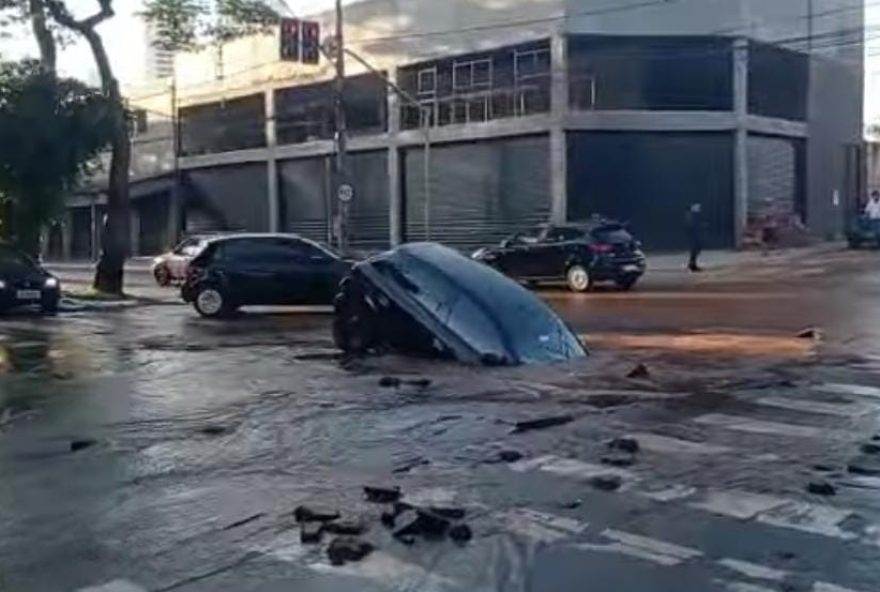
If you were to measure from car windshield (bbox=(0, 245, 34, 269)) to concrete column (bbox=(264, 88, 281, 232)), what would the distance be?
28.5m

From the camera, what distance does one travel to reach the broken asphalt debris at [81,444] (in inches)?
362

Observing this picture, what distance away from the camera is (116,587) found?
222 inches

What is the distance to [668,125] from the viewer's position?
41.9 m

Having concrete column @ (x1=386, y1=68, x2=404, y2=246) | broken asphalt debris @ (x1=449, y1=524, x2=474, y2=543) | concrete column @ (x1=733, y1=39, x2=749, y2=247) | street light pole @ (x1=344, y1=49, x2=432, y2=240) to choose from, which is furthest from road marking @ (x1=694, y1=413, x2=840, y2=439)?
concrete column @ (x1=386, y1=68, x2=404, y2=246)

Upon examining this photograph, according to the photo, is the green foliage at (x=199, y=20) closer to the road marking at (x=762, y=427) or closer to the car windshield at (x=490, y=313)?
the car windshield at (x=490, y=313)

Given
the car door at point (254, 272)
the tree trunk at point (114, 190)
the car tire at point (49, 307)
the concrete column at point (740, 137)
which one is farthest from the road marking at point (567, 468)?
the concrete column at point (740, 137)

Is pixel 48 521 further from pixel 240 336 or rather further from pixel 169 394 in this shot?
pixel 240 336

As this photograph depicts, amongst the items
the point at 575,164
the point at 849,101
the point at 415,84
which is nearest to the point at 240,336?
the point at 575,164

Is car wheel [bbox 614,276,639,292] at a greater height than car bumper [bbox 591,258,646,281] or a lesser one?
lesser

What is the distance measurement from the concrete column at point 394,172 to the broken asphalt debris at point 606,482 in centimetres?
4024

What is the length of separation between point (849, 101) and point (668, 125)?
1248 centimetres

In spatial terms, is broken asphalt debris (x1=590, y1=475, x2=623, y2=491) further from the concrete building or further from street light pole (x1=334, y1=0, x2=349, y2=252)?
the concrete building

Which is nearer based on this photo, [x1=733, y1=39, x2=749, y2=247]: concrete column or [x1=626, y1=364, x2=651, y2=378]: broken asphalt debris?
[x1=626, y1=364, x2=651, y2=378]: broken asphalt debris

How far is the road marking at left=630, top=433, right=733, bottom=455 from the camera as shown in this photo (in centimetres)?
857
